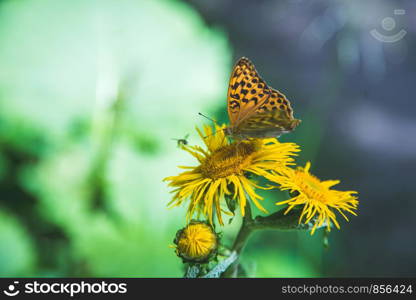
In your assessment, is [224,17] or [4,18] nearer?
[4,18]

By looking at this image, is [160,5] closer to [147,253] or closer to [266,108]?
[147,253]

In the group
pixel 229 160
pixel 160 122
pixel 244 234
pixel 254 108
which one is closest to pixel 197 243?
pixel 244 234

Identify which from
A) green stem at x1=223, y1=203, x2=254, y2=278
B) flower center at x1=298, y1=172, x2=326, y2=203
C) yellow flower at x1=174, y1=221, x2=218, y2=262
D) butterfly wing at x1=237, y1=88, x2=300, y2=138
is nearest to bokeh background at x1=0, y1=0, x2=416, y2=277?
green stem at x1=223, y1=203, x2=254, y2=278

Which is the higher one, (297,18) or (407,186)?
(297,18)

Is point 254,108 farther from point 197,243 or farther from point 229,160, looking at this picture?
point 197,243

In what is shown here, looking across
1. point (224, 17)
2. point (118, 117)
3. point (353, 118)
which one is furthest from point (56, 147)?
point (353, 118)

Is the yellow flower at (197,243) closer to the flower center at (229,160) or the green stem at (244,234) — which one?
the green stem at (244,234)
